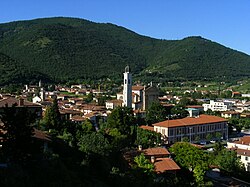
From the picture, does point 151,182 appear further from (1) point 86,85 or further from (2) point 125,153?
(1) point 86,85

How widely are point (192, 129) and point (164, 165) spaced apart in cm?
2309

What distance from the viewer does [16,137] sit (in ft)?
51.5

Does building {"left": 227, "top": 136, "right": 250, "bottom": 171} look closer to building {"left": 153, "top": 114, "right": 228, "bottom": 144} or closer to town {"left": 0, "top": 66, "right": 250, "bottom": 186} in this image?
town {"left": 0, "top": 66, "right": 250, "bottom": 186}

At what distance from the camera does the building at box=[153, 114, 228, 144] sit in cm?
4572

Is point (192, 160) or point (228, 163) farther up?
point (192, 160)

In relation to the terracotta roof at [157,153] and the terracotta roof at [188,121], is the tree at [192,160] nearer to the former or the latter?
the terracotta roof at [157,153]

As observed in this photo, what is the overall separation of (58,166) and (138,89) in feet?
165

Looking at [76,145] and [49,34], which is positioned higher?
[49,34]

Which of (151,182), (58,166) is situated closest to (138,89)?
(151,182)

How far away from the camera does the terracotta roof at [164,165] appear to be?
25.6 m

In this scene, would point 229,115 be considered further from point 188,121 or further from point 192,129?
point 192,129

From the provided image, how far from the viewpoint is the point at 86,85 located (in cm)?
12394

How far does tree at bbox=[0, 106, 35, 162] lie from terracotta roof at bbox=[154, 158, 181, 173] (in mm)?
11443

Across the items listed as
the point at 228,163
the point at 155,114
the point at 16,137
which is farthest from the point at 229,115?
the point at 16,137
